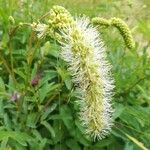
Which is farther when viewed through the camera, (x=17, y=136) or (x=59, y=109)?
(x=59, y=109)

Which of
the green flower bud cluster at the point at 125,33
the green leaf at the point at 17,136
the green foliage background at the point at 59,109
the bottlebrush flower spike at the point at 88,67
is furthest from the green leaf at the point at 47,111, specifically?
the green flower bud cluster at the point at 125,33

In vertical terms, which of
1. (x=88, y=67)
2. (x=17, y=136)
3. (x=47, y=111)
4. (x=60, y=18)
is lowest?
(x=17, y=136)

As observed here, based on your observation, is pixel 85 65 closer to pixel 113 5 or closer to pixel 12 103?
pixel 12 103

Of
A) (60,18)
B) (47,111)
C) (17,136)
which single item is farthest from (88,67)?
(47,111)

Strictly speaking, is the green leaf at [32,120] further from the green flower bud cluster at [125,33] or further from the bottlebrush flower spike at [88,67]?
the green flower bud cluster at [125,33]

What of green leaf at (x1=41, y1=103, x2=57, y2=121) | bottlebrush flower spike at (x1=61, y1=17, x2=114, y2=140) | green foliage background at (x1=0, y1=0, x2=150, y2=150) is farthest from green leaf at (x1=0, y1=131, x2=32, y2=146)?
bottlebrush flower spike at (x1=61, y1=17, x2=114, y2=140)

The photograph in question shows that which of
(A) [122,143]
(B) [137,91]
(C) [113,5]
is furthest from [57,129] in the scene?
(C) [113,5]

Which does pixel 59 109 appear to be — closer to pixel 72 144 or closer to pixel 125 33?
pixel 72 144

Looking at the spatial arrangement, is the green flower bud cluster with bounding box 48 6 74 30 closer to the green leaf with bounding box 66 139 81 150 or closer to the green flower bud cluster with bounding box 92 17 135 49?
the green flower bud cluster with bounding box 92 17 135 49

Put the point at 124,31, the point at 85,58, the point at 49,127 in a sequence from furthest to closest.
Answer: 1. the point at 49,127
2. the point at 124,31
3. the point at 85,58
